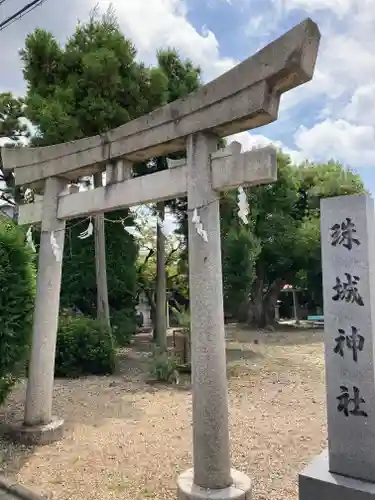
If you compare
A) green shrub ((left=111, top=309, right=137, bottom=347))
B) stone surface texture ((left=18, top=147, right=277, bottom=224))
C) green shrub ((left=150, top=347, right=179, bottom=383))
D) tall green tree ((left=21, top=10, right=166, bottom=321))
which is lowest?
green shrub ((left=150, top=347, right=179, bottom=383))

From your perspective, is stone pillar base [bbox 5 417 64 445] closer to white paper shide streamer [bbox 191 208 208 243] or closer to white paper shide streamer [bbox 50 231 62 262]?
white paper shide streamer [bbox 50 231 62 262]

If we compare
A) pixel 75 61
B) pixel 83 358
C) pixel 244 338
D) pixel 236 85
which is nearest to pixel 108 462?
pixel 236 85

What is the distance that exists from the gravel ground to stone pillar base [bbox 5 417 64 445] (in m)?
0.13

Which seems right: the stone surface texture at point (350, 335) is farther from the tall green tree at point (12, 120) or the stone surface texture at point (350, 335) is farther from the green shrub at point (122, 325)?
the tall green tree at point (12, 120)

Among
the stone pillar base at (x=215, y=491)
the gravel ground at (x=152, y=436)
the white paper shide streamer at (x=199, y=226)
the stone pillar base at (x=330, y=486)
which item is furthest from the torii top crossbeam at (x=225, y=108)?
the gravel ground at (x=152, y=436)

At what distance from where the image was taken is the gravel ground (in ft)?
14.8

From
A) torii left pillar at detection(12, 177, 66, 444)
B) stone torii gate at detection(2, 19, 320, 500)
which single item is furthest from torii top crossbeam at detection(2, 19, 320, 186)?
torii left pillar at detection(12, 177, 66, 444)

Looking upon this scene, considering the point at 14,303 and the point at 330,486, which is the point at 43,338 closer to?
the point at 14,303

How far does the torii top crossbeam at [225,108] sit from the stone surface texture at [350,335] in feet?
3.79

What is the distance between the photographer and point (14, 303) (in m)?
5.86

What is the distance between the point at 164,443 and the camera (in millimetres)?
5727

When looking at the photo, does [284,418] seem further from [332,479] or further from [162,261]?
[162,261]

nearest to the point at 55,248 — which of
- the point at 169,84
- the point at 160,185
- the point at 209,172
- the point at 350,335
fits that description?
the point at 160,185

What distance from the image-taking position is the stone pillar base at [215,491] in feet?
12.5
